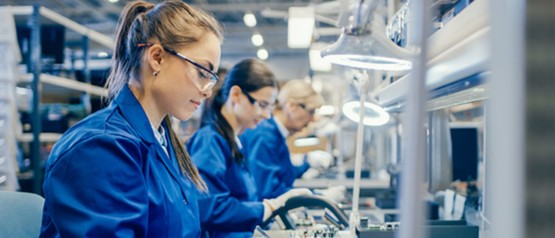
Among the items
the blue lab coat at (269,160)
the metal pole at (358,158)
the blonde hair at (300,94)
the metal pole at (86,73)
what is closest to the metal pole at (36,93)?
the metal pole at (86,73)

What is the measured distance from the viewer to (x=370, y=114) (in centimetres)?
179

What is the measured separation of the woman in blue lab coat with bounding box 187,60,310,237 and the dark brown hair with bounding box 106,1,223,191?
65 centimetres

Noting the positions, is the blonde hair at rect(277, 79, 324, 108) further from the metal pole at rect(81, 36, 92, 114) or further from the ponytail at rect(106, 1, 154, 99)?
the ponytail at rect(106, 1, 154, 99)

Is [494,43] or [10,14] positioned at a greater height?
[10,14]

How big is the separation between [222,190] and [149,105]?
722mm

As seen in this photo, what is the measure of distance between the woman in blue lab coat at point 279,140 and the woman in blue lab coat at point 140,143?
4.95ft

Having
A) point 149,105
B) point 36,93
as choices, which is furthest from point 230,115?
point 36,93

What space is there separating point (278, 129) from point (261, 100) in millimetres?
1026

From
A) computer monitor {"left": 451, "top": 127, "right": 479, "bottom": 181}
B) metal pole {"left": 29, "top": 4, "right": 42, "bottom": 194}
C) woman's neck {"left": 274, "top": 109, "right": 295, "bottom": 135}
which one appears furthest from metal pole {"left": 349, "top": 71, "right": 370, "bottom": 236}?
metal pole {"left": 29, "top": 4, "right": 42, "bottom": 194}

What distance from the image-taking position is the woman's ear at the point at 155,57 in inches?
50.9

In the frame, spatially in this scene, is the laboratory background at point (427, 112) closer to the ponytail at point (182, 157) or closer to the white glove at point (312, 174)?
the ponytail at point (182, 157)

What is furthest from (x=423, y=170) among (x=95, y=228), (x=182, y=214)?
(x=182, y=214)

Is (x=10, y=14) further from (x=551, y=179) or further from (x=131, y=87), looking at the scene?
(x=551, y=179)

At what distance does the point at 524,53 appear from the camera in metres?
0.36
